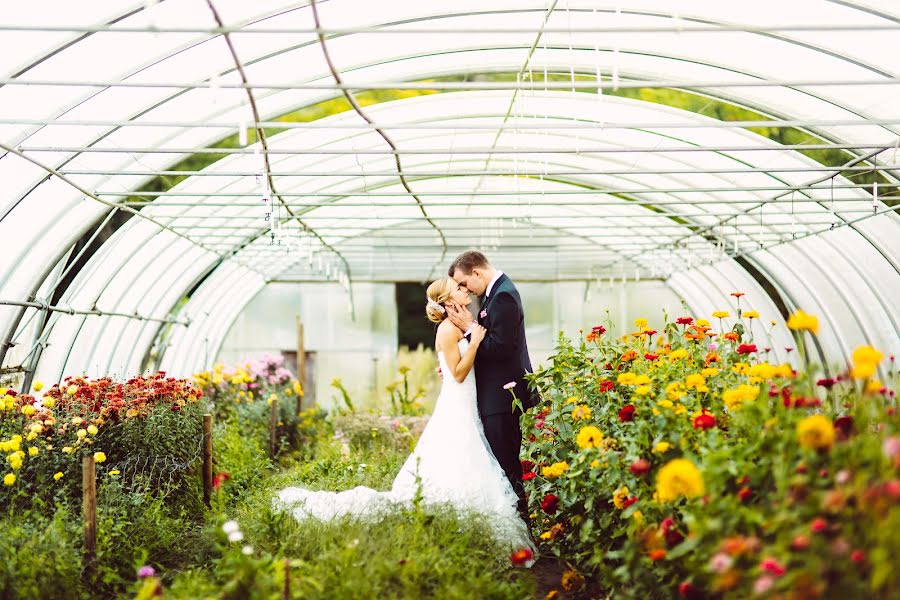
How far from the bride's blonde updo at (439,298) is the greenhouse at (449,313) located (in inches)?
1.4

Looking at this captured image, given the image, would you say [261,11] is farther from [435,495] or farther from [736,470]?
[736,470]

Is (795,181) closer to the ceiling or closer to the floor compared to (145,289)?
closer to the ceiling

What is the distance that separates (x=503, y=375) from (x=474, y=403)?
0.83 ft

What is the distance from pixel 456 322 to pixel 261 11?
8.75 feet

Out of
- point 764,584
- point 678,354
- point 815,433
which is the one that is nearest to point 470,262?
point 678,354

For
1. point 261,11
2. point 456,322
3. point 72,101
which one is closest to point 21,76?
point 72,101

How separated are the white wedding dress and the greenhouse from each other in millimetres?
42

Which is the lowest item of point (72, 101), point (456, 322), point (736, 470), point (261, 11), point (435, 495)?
point (435, 495)

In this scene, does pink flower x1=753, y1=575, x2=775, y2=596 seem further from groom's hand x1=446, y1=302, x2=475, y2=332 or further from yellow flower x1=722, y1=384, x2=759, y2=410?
groom's hand x1=446, y1=302, x2=475, y2=332

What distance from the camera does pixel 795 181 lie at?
33.8 feet

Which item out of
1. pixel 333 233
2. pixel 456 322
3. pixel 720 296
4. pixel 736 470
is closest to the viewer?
pixel 736 470

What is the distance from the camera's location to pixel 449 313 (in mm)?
5426

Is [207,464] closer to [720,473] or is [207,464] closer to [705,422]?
[705,422]

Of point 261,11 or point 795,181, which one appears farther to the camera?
point 795,181
